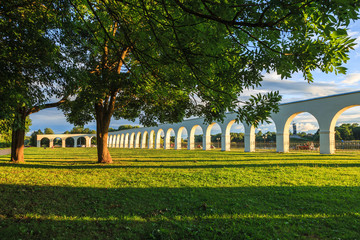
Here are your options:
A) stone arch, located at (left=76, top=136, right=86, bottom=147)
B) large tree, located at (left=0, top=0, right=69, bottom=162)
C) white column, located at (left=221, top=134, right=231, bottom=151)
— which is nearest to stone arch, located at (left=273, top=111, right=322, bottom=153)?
white column, located at (left=221, top=134, right=231, bottom=151)

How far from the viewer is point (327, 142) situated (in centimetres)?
1405

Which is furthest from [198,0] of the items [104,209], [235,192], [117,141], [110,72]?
[117,141]

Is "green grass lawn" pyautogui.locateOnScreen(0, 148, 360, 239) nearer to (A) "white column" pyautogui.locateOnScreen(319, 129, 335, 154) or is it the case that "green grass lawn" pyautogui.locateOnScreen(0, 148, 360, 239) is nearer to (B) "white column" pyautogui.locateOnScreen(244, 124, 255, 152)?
(A) "white column" pyautogui.locateOnScreen(319, 129, 335, 154)

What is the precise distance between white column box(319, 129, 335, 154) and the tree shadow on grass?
10263 mm

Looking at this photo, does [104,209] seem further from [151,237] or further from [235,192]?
[235,192]

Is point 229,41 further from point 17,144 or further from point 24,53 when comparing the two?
point 17,144

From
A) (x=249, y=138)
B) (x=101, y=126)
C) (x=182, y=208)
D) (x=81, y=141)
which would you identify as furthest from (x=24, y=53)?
(x=81, y=141)

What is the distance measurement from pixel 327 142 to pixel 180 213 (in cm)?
1405

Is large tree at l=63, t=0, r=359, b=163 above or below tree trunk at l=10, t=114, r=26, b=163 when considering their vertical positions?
above

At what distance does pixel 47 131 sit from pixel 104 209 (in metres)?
104

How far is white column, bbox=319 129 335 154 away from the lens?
13923 mm

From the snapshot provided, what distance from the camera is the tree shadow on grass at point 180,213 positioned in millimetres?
3008

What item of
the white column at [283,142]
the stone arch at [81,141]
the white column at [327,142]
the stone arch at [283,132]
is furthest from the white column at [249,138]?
the stone arch at [81,141]

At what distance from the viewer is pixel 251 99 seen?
3.04 metres
